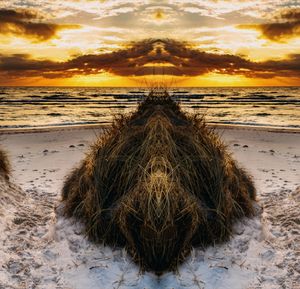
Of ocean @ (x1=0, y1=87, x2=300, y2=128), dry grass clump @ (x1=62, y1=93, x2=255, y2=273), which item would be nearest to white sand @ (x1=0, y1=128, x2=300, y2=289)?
dry grass clump @ (x1=62, y1=93, x2=255, y2=273)

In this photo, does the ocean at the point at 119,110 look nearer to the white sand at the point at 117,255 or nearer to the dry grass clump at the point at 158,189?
the dry grass clump at the point at 158,189

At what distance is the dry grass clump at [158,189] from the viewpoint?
4.57 metres

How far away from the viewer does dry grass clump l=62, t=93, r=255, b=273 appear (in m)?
4.57

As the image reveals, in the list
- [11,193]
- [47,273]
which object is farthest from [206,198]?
[11,193]

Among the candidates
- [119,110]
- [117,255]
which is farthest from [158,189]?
[119,110]

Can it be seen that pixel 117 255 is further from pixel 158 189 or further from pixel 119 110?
pixel 119 110

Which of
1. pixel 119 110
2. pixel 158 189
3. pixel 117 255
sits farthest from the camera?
pixel 119 110

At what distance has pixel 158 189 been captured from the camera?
4.60 m

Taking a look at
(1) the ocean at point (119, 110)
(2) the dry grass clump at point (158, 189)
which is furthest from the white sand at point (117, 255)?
(1) the ocean at point (119, 110)

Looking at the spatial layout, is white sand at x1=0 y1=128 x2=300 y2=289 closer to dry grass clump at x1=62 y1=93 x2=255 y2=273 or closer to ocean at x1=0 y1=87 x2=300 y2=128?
dry grass clump at x1=62 y1=93 x2=255 y2=273

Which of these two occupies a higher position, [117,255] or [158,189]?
[158,189]

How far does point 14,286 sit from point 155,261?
160 centimetres

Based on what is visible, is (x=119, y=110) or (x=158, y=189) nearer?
(x=158, y=189)

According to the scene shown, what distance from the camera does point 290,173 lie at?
10.4 metres
